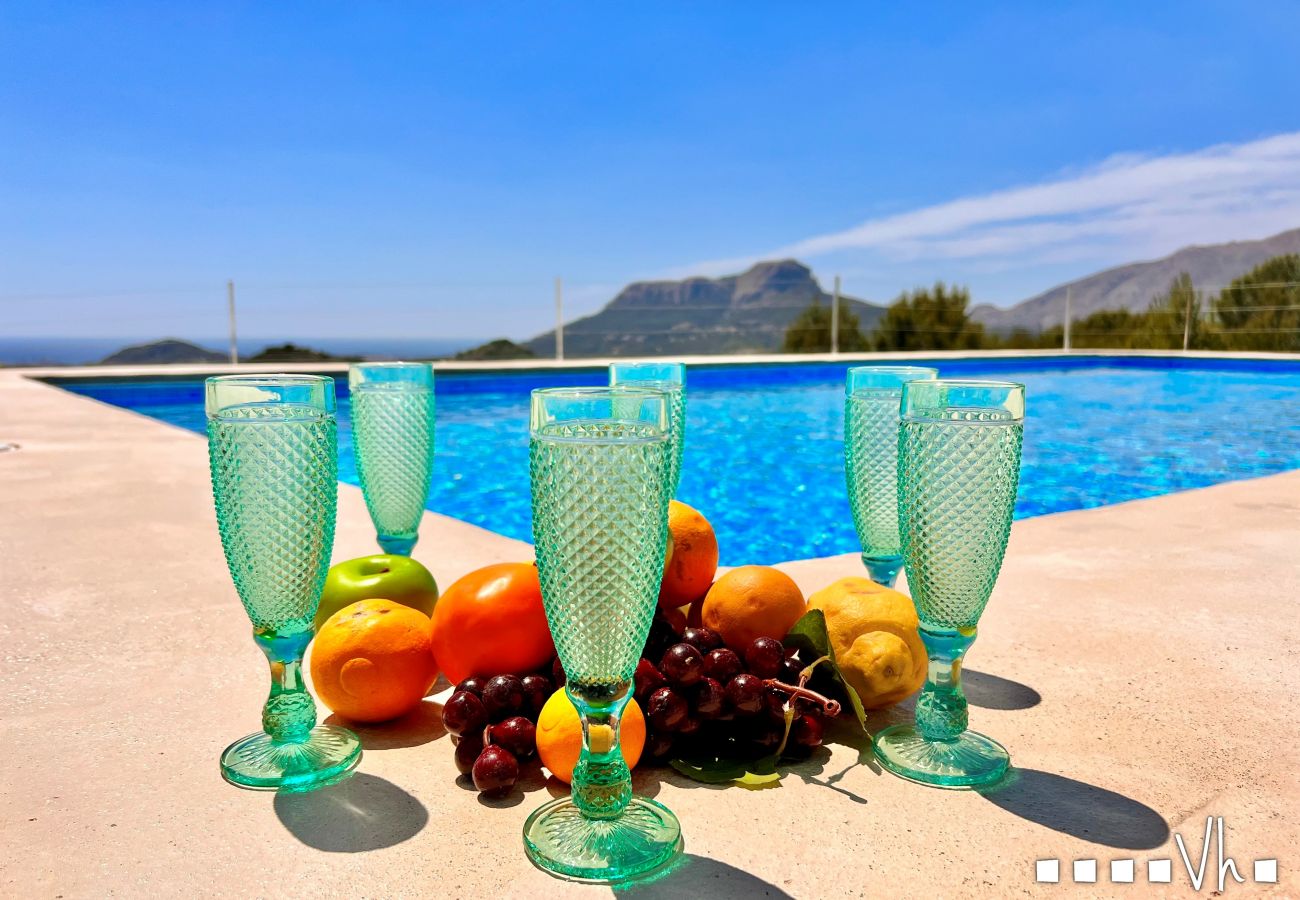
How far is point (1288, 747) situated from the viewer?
118 centimetres

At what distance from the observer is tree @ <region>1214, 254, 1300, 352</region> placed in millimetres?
14164

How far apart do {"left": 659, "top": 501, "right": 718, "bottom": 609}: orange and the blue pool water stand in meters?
1.69

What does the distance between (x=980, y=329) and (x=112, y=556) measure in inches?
605

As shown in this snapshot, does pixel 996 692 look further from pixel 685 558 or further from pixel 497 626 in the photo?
pixel 497 626

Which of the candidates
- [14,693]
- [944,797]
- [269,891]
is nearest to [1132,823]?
[944,797]

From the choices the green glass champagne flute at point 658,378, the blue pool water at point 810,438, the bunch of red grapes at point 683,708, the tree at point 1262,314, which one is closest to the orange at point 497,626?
the bunch of red grapes at point 683,708

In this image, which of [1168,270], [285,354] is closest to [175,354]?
[285,354]

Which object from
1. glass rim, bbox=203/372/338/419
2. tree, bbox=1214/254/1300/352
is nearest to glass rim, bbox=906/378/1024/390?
glass rim, bbox=203/372/338/419

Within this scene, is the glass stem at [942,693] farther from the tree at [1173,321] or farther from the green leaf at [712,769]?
the tree at [1173,321]

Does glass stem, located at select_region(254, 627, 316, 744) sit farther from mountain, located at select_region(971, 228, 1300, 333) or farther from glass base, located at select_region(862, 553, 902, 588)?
mountain, located at select_region(971, 228, 1300, 333)

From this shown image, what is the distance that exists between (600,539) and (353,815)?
0.49m

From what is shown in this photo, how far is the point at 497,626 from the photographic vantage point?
45.5 inches

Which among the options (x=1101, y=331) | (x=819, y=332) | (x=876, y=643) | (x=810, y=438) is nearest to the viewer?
(x=876, y=643)

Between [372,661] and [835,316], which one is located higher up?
[835,316]
